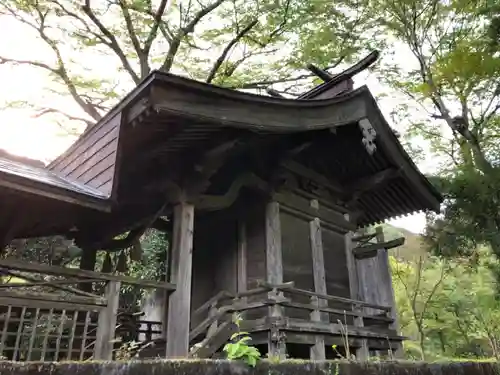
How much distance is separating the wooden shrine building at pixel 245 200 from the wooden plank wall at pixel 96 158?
3 centimetres

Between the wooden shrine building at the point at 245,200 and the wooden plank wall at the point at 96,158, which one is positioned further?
the wooden plank wall at the point at 96,158

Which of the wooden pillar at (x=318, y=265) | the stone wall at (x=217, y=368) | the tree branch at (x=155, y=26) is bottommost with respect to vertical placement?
the stone wall at (x=217, y=368)

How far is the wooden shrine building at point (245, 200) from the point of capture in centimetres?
522

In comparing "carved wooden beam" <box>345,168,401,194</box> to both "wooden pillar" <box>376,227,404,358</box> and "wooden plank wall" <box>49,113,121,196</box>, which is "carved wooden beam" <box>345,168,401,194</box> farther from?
"wooden plank wall" <box>49,113,121,196</box>

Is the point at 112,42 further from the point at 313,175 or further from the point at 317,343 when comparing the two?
the point at 317,343

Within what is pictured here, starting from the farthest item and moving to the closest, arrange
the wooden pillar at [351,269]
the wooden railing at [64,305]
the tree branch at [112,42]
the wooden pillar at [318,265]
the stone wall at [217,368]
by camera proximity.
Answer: the tree branch at [112,42], the wooden pillar at [351,269], the wooden pillar at [318,265], the wooden railing at [64,305], the stone wall at [217,368]

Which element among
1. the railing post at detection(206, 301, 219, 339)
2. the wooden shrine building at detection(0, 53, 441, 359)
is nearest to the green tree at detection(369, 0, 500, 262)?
the wooden shrine building at detection(0, 53, 441, 359)

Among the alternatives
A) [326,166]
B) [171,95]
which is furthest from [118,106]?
[326,166]

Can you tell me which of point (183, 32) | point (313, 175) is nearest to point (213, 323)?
point (313, 175)

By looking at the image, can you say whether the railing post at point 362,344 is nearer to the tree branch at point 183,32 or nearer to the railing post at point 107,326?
the railing post at point 107,326

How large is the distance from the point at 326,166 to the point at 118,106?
472 centimetres

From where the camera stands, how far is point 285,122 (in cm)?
602

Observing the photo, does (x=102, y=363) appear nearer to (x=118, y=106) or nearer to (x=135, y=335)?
(x=118, y=106)

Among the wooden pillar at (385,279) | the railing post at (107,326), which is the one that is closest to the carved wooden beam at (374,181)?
the wooden pillar at (385,279)
